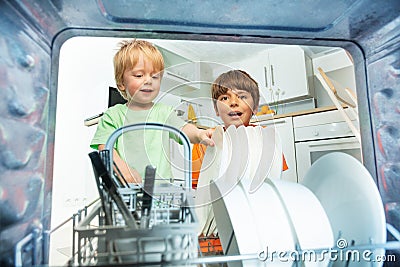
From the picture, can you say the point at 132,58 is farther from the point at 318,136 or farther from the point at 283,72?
the point at 283,72

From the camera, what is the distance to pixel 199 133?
521 millimetres

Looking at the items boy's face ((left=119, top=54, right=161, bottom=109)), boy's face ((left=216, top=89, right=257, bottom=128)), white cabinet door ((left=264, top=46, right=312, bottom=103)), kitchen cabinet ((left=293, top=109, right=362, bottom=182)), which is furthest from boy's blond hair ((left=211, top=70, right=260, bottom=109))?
white cabinet door ((left=264, top=46, right=312, bottom=103))

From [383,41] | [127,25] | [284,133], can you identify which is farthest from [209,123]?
[284,133]

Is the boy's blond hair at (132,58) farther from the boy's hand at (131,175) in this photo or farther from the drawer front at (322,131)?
the drawer front at (322,131)

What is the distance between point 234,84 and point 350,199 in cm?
37

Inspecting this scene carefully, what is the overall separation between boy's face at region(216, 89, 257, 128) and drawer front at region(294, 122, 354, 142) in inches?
46.4

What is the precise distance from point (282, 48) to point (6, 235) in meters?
2.58

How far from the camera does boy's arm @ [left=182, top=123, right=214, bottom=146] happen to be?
517 millimetres

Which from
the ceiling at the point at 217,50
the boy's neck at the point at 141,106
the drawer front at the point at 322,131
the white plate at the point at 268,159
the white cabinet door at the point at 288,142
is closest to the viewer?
the white plate at the point at 268,159

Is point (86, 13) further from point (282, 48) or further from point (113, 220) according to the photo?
point (282, 48)

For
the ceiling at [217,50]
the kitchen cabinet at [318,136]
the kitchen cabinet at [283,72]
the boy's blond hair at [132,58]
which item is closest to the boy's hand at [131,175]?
the boy's blond hair at [132,58]

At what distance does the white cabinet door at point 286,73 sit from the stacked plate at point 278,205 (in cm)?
209

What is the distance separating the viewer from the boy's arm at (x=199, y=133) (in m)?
0.52

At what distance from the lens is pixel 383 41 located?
48cm
